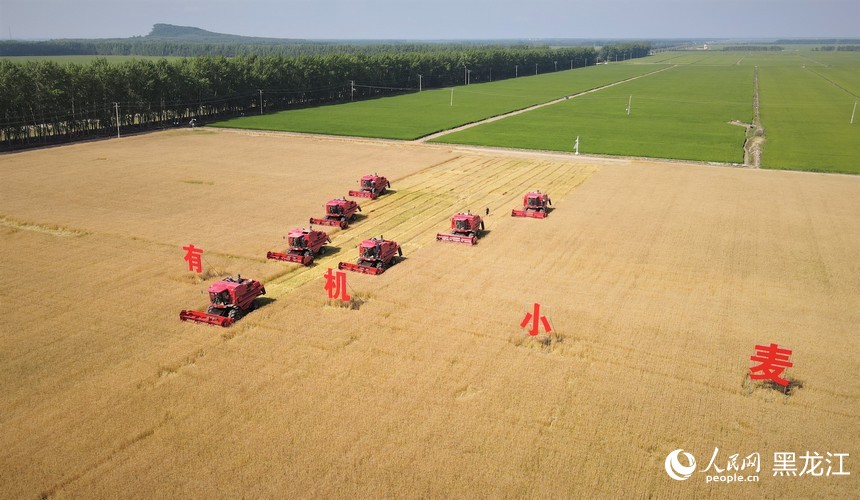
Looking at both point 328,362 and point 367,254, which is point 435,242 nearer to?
point 367,254

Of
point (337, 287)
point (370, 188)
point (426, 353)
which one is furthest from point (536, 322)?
point (370, 188)

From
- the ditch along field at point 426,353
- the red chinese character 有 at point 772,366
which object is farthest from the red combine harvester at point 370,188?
the red chinese character 有 at point 772,366

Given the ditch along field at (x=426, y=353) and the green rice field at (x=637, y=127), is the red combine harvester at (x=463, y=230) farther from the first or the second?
the green rice field at (x=637, y=127)

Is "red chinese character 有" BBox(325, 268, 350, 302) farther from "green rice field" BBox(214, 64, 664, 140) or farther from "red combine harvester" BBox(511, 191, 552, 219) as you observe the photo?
"green rice field" BBox(214, 64, 664, 140)

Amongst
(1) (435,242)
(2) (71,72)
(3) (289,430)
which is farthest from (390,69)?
(3) (289,430)

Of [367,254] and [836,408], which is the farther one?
[367,254]

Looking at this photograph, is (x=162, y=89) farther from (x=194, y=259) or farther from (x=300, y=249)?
(x=300, y=249)
